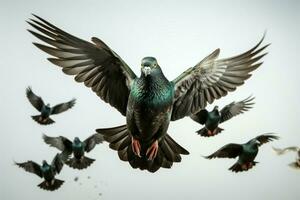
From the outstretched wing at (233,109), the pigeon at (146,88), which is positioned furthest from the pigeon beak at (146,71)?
the outstretched wing at (233,109)

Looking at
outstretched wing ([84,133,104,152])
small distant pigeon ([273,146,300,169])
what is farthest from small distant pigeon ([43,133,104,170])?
small distant pigeon ([273,146,300,169])

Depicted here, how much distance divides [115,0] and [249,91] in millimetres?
849

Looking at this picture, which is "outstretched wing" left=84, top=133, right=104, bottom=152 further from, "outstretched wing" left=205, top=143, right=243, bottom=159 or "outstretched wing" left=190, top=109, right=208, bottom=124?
"outstretched wing" left=205, top=143, right=243, bottom=159

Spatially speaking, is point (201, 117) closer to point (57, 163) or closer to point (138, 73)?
point (138, 73)

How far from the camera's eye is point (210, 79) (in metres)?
2.24

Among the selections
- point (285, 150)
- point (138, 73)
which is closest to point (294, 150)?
point (285, 150)

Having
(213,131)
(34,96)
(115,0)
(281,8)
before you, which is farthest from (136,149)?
(281,8)

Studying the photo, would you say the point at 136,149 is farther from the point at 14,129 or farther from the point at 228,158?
the point at 14,129

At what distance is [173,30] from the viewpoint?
8.31 ft

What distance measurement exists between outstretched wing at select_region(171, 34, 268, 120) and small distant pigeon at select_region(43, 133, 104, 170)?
18.4 inches

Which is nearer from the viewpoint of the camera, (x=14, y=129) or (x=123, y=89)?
(x=123, y=89)

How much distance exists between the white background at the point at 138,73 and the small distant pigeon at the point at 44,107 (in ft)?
0.09

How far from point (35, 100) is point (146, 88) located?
640mm

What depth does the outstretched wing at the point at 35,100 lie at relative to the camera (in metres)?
2.44
